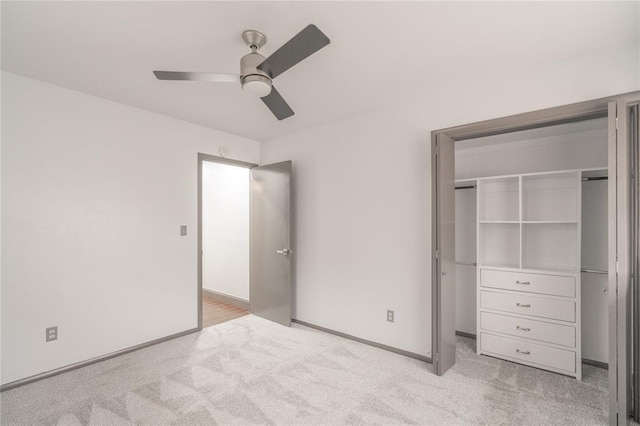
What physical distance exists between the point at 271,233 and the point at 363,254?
134cm

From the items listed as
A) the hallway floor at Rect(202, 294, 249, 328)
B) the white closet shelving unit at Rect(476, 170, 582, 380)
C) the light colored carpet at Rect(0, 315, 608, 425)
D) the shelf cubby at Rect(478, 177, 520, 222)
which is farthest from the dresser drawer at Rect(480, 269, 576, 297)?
the hallway floor at Rect(202, 294, 249, 328)

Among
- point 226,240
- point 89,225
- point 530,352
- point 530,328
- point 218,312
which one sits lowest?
point 218,312

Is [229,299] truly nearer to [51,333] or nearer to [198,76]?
[51,333]

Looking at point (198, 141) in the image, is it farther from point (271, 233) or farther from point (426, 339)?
Result: point (426, 339)

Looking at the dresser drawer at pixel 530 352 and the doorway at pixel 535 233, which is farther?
the dresser drawer at pixel 530 352

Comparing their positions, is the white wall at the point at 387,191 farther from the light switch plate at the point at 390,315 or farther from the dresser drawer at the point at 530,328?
the dresser drawer at the point at 530,328

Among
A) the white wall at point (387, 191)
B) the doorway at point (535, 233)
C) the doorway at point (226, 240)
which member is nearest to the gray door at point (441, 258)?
the doorway at point (535, 233)

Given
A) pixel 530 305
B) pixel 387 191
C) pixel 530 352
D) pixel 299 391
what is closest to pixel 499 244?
pixel 530 305

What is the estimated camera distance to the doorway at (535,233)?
1.92 meters

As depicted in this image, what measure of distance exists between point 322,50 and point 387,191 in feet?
5.04

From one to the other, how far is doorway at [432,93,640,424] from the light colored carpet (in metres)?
0.25

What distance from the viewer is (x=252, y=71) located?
1.83 m

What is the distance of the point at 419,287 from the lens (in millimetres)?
2932

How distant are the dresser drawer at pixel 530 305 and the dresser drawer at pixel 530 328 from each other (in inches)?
2.8
